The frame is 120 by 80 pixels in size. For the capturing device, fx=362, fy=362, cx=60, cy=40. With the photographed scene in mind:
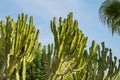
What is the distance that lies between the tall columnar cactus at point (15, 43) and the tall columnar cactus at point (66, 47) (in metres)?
0.57

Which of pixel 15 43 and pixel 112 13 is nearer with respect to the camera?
pixel 15 43

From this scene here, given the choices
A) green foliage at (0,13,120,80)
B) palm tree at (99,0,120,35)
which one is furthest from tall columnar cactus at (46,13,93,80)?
palm tree at (99,0,120,35)

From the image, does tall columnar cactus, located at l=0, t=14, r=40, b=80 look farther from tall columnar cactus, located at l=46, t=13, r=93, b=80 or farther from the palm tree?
the palm tree

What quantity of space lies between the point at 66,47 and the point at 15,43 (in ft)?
3.94

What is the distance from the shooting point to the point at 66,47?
8531mm

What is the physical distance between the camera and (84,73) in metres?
9.25

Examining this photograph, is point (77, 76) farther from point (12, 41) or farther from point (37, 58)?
point (37, 58)

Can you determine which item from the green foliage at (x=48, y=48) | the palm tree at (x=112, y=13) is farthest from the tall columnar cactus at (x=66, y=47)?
the palm tree at (x=112, y=13)

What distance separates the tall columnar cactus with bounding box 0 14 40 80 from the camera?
27.2ft

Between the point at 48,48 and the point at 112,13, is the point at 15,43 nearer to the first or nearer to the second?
the point at 48,48

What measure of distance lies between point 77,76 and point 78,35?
125 centimetres

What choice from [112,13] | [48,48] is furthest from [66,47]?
[112,13]

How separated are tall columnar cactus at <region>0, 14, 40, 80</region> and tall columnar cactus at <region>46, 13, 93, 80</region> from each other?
0.57 meters

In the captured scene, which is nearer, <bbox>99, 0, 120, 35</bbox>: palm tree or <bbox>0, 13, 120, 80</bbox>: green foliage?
<bbox>0, 13, 120, 80</bbox>: green foliage
